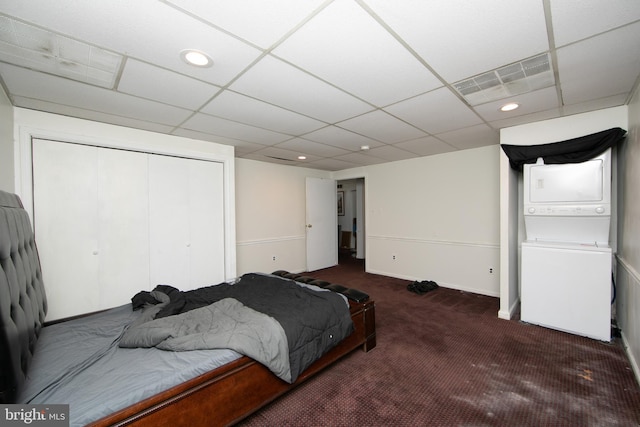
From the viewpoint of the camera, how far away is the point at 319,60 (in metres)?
1.69

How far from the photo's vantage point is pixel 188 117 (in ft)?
8.82

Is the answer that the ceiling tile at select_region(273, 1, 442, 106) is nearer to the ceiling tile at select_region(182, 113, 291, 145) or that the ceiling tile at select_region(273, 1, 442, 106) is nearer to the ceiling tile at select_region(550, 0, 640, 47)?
the ceiling tile at select_region(550, 0, 640, 47)

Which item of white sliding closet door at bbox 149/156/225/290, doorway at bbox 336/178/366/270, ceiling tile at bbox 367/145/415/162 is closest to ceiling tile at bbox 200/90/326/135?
white sliding closet door at bbox 149/156/225/290

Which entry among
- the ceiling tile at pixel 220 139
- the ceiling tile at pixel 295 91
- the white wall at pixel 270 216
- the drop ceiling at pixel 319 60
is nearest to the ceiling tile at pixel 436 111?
the drop ceiling at pixel 319 60

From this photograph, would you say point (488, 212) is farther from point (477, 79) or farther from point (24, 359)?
point (24, 359)

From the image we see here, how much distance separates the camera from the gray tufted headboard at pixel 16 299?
110 cm

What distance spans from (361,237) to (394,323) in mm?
4112

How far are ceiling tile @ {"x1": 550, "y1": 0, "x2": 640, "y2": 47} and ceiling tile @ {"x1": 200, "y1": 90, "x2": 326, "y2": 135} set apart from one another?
6.35ft

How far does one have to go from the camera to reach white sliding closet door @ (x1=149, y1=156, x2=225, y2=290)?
10.6 ft

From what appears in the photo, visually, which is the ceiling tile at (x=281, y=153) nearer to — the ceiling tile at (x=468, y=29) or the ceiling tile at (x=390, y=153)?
the ceiling tile at (x=390, y=153)

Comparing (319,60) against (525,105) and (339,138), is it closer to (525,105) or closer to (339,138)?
(339,138)

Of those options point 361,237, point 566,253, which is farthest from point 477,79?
point 361,237

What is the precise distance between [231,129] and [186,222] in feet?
4.62

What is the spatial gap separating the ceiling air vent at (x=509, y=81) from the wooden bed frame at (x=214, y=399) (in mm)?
2527
